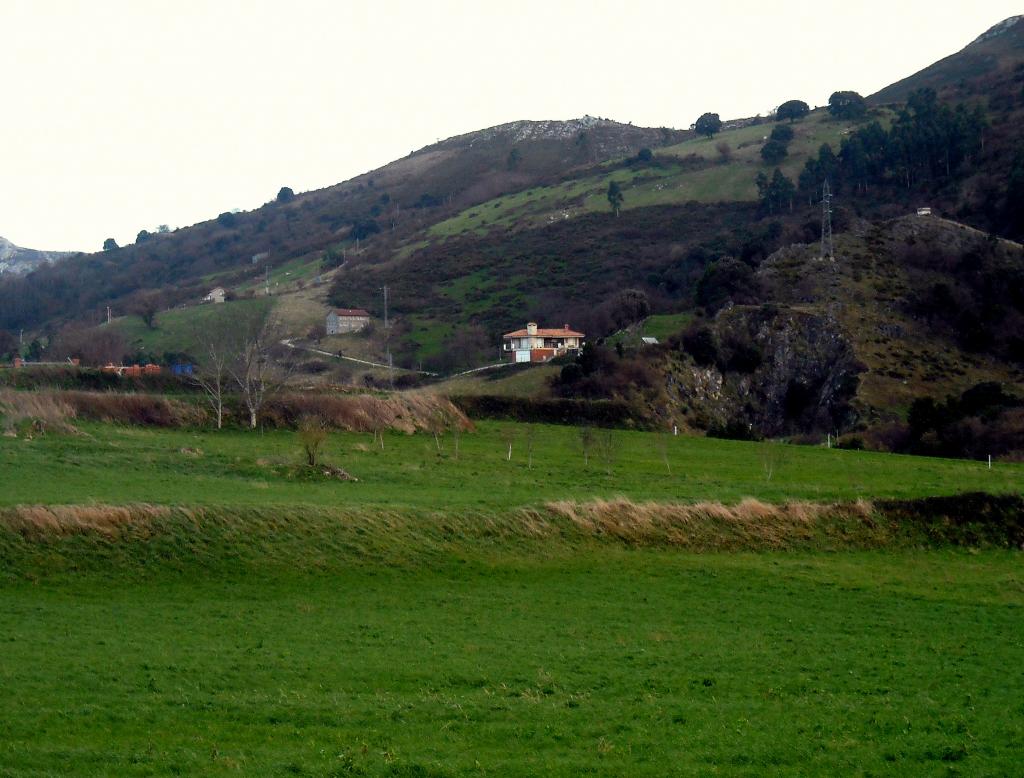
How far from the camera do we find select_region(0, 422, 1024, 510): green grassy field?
97.8 feet

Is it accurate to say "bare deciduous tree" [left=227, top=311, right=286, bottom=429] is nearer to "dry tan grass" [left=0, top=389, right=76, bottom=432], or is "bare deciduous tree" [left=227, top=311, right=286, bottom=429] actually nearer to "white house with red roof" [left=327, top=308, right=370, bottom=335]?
"dry tan grass" [left=0, top=389, right=76, bottom=432]

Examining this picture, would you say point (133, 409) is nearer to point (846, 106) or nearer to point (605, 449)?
point (605, 449)

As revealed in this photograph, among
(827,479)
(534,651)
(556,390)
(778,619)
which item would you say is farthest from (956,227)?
(534,651)

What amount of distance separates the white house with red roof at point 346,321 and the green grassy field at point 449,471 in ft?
209

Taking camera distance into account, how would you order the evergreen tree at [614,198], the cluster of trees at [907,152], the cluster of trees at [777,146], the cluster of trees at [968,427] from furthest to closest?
the cluster of trees at [777,146]
the evergreen tree at [614,198]
the cluster of trees at [907,152]
the cluster of trees at [968,427]

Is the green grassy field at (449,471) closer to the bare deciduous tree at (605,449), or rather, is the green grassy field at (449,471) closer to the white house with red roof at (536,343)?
the bare deciduous tree at (605,449)

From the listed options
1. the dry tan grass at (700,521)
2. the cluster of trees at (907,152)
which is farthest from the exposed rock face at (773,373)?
the cluster of trees at (907,152)

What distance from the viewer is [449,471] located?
3769 centimetres

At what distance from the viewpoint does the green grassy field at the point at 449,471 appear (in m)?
29.8

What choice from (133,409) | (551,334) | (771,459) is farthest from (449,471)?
(551,334)

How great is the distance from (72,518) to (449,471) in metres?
16.1

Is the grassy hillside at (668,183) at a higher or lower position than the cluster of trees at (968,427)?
higher

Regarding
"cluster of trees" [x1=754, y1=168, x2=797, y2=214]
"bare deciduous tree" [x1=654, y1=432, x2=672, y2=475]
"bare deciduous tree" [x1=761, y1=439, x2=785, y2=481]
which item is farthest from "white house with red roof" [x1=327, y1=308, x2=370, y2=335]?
"bare deciduous tree" [x1=761, y1=439, x2=785, y2=481]

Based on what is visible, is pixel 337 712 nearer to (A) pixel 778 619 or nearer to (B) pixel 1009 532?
(A) pixel 778 619
